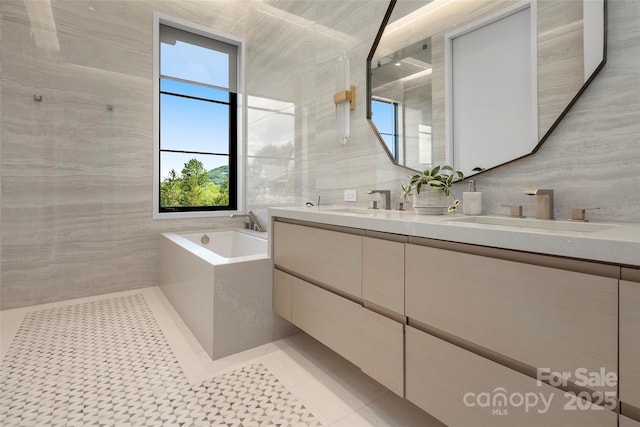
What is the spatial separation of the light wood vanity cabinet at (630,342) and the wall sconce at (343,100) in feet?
6.04

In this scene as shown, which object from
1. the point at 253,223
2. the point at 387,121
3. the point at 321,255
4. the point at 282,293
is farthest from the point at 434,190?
the point at 253,223

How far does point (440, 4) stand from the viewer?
5.56 ft

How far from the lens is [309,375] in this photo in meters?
1.70

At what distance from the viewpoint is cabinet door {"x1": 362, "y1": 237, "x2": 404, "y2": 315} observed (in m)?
1.21

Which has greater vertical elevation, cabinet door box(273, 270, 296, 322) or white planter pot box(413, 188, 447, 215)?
white planter pot box(413, 188, 447, 215)

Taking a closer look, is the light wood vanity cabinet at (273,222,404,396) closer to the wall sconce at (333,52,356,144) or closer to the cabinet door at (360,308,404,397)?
the cabinet door at (360,308,404,397)

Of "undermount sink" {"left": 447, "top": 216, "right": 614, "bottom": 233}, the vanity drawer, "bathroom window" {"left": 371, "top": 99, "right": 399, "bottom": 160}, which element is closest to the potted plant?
"undermount sink" {"left": 447, "top": 216, "right": 614, "bottom": 233}

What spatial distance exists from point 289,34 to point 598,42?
2418mm

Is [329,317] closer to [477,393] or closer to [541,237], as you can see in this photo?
[477,393]

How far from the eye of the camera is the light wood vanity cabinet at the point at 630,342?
689 mm

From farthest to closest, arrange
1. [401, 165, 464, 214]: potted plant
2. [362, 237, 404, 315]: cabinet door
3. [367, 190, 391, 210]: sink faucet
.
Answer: [367, 190, 391, 210]: sink faucet < [401, 165, 464, 214]: potted plant < [362, 237, 404, 315]: cabinet door

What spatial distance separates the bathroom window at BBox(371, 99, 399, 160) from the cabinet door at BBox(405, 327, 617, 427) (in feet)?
3.91

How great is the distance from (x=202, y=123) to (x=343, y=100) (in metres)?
2.32

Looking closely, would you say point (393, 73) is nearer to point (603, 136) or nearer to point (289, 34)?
point (603, 136)
